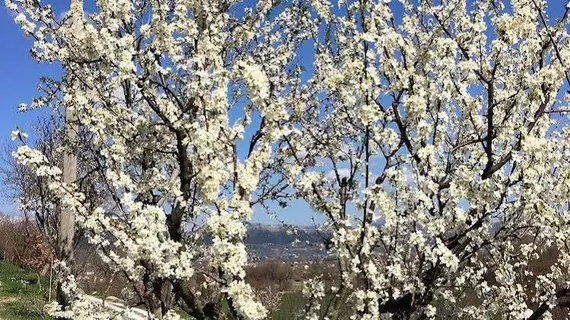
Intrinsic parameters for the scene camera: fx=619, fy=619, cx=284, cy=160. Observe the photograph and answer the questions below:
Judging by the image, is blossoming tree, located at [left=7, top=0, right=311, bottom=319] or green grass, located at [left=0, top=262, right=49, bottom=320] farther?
green grass, located at [left=0, top=262, right=49, bottom=320]

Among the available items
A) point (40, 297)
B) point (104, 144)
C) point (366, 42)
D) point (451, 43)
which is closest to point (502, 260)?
point (451, 43)

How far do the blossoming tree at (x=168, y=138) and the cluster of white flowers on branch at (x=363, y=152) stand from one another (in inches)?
0.7

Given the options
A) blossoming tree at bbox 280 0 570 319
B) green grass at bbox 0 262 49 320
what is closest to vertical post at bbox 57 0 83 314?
blossoming tree at bbox 280 0 570 319

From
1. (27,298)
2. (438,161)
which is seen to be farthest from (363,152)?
(27,298)

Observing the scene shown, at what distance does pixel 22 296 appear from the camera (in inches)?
723

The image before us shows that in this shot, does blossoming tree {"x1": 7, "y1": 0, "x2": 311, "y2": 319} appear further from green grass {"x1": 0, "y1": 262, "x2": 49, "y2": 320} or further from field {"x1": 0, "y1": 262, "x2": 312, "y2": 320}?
green grass {"x1": 0, "y1": 262, "x2": 49, "y2": 320}

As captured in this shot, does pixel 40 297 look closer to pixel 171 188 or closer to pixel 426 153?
pixel 171 188

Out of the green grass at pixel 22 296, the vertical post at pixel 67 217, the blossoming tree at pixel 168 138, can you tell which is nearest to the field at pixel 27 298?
the green grass at pixel 22 296

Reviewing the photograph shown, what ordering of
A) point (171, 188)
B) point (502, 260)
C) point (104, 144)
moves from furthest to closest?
1. point (502, 260)
2. point (104, 144)
3. point (171, 188)

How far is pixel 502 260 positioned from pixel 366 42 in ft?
7.80

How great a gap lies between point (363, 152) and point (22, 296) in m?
16.1

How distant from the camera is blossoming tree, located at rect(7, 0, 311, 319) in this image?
158 inches

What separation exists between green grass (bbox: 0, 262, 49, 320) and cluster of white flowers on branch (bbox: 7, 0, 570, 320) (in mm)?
11160

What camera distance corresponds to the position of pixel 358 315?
439 centimetres
